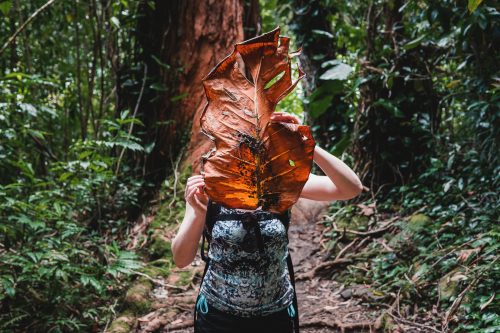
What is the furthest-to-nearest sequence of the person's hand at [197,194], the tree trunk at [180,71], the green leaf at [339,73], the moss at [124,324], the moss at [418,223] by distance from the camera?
the tree trunk at [180,71]
the green leaf at [339,73]
the moss at [418,223]
the moss at [124,324]
the person's hand at [197,194]

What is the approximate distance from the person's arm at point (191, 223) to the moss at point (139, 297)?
172cm

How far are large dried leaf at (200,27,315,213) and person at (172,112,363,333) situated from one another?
29 cm

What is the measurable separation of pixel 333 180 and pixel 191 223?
0.52m

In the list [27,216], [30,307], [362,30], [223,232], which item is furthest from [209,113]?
[362,30]

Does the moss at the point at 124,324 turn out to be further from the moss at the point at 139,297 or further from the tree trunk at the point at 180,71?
the tree trunk at the point at 180,71

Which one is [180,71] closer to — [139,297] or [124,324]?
[139,297]

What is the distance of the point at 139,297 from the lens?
312 centimetres

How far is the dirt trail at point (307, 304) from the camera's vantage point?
9.50 ft

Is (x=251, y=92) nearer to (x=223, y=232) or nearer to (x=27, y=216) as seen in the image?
(x=223, y=232)

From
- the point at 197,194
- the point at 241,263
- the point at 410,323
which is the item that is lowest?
the point at 410,323

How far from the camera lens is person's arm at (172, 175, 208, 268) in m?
1.42

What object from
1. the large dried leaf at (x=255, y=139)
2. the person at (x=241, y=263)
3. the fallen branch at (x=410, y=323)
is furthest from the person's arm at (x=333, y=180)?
the fallen branch at (x=410, y=323)

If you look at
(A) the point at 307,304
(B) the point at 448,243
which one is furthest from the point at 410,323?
(A) the point at 307,304

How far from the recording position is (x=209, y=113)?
1.15 metres
